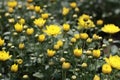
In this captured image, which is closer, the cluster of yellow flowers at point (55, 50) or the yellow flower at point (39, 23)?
the cluster of yellow flowers at point (55, 50)

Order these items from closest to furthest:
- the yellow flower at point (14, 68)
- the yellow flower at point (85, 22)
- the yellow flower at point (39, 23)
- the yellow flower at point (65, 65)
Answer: the yellow flower at point (65, 65) → the yellow flower at point (14, 68) → the yellow flower at point (39, 23) → the yellow flower at point (85, 22)

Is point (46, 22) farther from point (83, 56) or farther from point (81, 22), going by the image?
point (83, 56)

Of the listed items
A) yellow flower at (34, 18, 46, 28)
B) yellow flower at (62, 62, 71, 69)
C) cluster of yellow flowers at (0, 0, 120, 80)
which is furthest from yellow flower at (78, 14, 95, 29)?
yellow flower at (62, 62, 71, 69)

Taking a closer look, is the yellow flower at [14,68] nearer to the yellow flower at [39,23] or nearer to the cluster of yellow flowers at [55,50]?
the cluster of yellow flowers at [55,50]

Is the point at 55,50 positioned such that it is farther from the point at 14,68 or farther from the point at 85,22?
the point at 85,22

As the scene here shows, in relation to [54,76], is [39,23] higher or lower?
higher

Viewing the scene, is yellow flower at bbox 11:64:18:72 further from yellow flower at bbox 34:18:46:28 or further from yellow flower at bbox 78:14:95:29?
yellow flower at bbox 78:14:95:29

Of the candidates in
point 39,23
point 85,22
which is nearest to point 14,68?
point 39,23

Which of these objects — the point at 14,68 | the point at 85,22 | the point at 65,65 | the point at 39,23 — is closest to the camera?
the point at 65,65

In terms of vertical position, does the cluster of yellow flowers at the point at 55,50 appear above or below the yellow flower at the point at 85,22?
below

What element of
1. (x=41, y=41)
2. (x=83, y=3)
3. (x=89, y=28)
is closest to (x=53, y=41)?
(x=41, y=41)

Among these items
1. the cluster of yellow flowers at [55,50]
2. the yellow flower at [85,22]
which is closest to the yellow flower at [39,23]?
the cluster of yellow flowers at [55,50]
